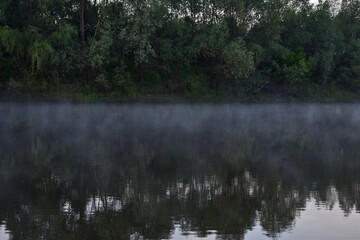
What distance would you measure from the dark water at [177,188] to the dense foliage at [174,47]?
30.4m

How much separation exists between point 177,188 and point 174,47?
166 feet

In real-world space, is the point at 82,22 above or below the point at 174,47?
above

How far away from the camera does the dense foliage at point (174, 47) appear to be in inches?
2167

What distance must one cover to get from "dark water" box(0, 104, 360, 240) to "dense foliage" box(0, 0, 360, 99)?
30.4 metres

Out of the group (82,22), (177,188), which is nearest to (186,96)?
(82,22)

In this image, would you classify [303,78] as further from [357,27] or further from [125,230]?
[125,230]

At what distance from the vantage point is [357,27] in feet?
256

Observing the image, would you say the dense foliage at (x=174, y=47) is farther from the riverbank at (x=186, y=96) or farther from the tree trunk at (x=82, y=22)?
the riverbank at (x=186, y=96)

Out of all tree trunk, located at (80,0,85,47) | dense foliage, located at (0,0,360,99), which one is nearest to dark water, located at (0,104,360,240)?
dense foliage, located at (0,0,360,99)

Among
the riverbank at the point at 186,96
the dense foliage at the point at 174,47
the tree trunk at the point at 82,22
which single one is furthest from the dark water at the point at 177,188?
the tree trunk at the point at 82,22

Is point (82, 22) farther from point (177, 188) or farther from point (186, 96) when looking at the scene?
point (177, 188)

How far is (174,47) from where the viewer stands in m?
63.0

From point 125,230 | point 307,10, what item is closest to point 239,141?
point 125,230

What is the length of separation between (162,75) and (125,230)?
54809 mm
